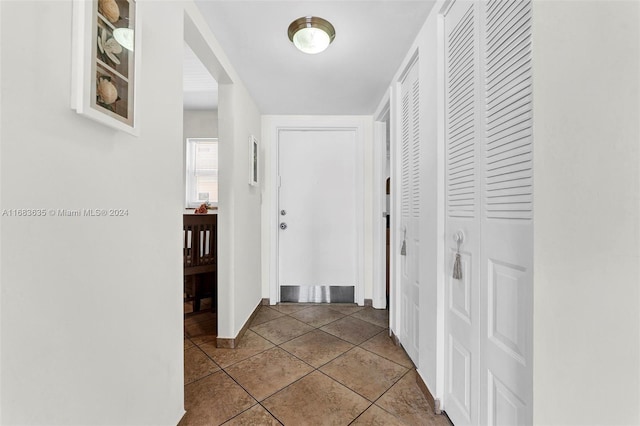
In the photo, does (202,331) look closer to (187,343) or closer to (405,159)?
(187,343)

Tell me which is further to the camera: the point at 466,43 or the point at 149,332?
the point at 466,43

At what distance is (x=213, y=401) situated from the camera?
1495 mm

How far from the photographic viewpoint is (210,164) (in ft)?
11.9

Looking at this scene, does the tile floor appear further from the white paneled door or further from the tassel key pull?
the tassel key pull

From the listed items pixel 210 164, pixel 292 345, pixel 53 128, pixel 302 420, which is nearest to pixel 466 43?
pixel 53 128

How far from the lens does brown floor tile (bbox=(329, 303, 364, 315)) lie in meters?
2.87

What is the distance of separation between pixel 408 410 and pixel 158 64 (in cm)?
202

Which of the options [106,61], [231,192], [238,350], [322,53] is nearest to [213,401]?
[238,350]

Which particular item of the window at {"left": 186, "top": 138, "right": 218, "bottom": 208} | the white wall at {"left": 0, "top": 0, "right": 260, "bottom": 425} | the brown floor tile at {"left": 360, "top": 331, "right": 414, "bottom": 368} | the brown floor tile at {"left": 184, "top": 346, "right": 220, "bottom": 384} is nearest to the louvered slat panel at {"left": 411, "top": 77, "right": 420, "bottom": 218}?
the brown floor tile at {"left": 360, "top": 331, "right": 414, "bottom": 368}

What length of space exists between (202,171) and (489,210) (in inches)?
136

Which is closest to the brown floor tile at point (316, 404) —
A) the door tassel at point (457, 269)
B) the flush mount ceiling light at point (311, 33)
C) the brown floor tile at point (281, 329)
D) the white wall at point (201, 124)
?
the brown floor tile at point (281, 329)

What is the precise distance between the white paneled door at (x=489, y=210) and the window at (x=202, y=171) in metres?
Answer: 3.06

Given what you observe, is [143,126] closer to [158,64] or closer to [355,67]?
[158,64]

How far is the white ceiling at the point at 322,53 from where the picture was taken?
1.46 metres
